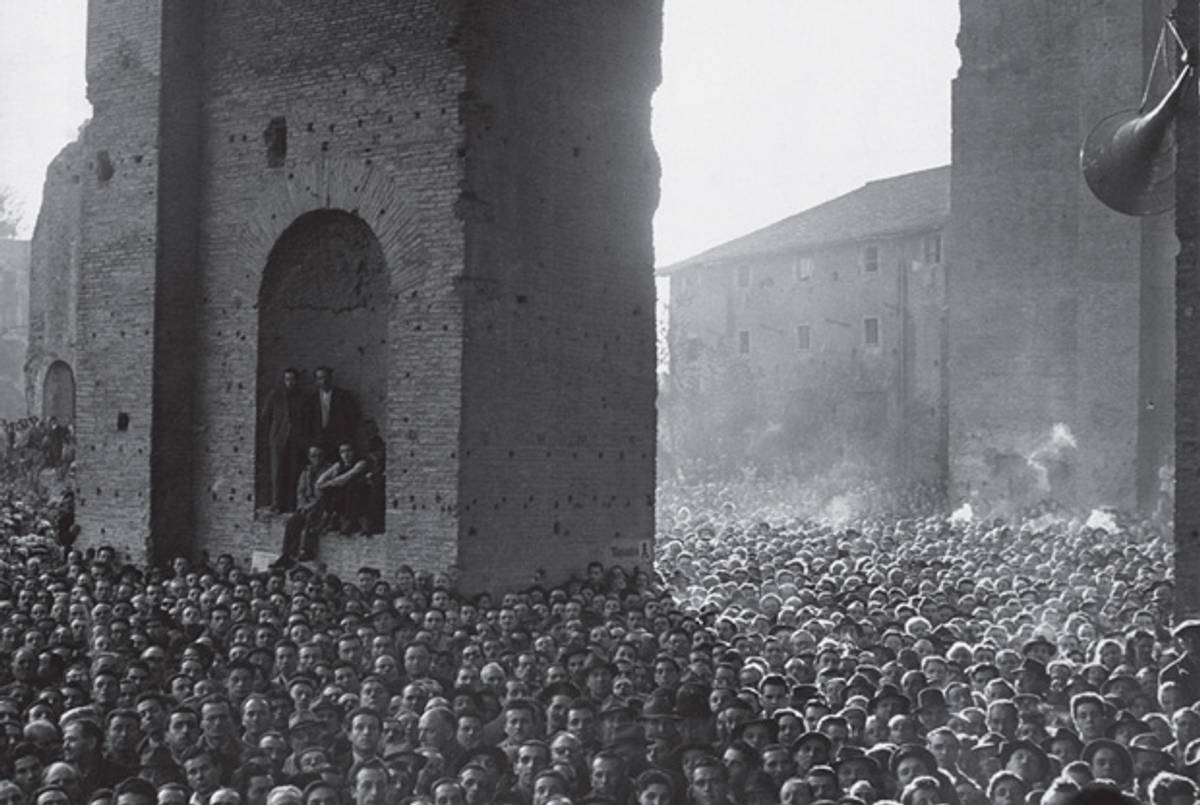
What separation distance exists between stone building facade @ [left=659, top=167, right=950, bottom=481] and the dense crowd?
23.4 meters

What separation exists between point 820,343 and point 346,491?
30.3 m

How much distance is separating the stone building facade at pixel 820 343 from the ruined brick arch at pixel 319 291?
2326 centimetres

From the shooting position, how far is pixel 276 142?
1797 centimetres

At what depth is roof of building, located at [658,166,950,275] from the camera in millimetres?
43406

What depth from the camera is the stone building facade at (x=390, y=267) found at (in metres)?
16.4

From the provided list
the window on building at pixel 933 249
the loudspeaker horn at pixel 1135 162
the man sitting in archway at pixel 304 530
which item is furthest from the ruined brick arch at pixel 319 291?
the window on building at pixel 933 249

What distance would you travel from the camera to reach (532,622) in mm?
14266

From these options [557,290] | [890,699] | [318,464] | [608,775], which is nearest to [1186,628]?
[890,699]

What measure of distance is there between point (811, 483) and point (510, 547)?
27692 mm

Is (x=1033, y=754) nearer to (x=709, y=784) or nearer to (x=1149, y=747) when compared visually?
(x=1149, y=747)

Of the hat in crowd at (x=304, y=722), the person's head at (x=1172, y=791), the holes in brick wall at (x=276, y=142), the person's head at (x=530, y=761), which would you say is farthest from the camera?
the holes in brick wall at (x=276, y=142)

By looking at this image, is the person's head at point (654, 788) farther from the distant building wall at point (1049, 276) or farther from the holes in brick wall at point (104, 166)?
the distant building wall at point (1049, 276)

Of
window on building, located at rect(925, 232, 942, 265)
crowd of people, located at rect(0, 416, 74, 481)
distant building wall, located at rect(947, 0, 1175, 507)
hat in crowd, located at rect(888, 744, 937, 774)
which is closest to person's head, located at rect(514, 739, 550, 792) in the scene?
hat in crowd, located at rect(888, 744, 937, 774)

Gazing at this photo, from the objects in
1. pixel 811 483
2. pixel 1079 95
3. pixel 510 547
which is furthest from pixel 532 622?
pixel 811 483
